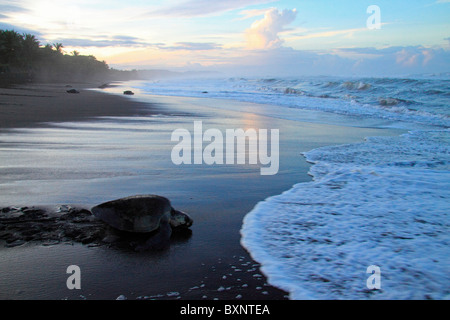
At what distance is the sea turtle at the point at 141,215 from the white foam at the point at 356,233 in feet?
2.55

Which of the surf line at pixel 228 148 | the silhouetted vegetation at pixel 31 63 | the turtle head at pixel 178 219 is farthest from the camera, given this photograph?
the silhouetted vegetation at pixel 31 63

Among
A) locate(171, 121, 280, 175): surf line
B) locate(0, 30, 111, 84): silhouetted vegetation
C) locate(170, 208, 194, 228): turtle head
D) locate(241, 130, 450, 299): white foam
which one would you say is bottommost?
locate(241, 130, 450, 299): white foam

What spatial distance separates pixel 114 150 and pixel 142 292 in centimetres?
476

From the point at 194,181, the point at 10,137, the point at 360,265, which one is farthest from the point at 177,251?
the point at 10,137

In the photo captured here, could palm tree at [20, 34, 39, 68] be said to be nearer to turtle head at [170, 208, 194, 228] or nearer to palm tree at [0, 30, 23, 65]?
palm tree at [0, 30, 23, 65]

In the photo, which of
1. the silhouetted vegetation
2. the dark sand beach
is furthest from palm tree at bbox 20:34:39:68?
the dark sand beach

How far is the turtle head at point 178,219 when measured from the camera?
3.40 m

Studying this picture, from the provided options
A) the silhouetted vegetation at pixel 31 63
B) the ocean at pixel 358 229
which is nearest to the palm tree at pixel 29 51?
the silhouetted vegetation at pixel 31 63

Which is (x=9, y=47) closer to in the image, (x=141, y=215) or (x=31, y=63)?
(x=31, y=63)

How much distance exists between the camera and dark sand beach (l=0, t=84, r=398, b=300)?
254 centimetres

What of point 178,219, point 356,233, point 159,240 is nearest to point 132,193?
point 178,219

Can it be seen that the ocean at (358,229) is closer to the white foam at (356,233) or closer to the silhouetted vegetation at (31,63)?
the white foam at (356,233)

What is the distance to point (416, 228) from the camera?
3688 mm

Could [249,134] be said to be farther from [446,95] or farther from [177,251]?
[446,95]
